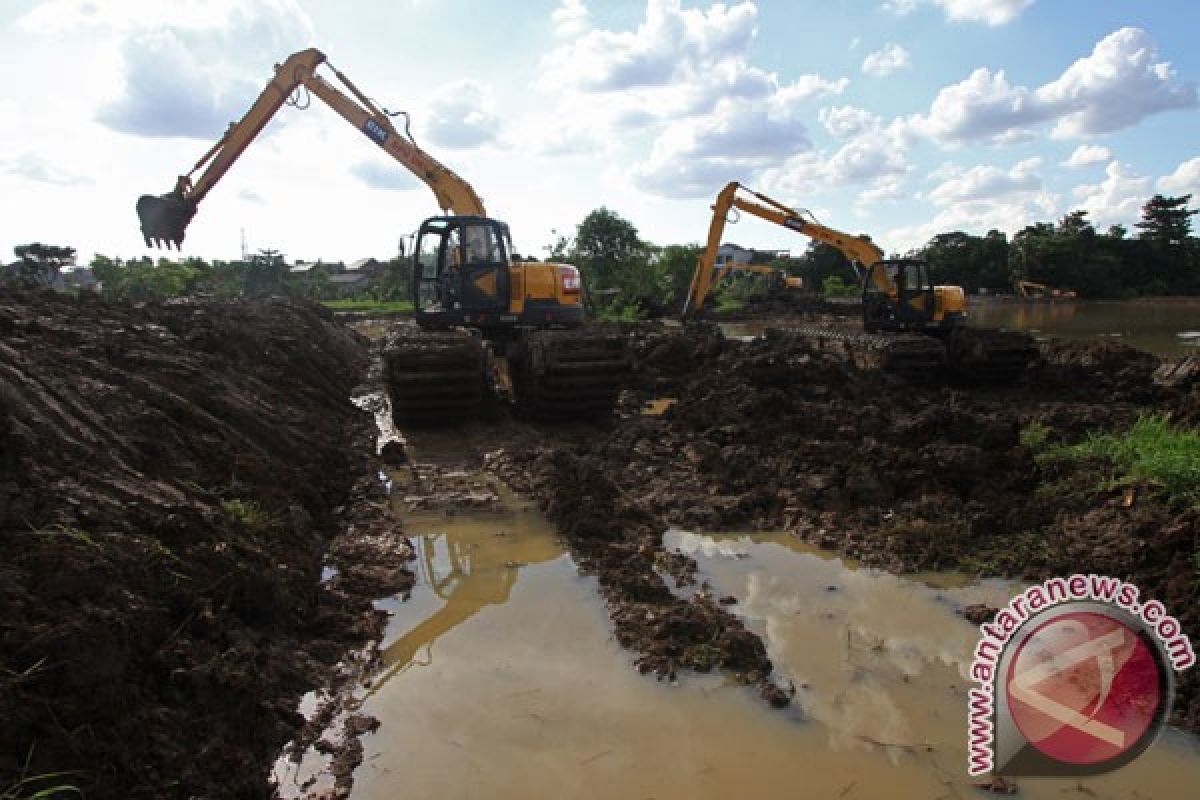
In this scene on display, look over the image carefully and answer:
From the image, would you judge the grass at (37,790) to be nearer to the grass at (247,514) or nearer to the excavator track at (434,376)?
the grass at (247,514)

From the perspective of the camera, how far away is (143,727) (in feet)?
10.4

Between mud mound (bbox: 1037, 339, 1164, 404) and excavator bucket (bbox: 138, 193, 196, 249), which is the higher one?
excavator bucket (bbox: 138, 193, 196, 249)

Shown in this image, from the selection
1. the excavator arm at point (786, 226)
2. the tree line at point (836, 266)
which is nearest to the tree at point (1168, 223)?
the tree line at point (836, 266)

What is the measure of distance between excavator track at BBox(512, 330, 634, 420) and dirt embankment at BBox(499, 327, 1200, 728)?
0.56m

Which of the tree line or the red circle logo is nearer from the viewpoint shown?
the red circle logo

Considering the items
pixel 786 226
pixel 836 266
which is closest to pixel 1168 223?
pixel 836 266

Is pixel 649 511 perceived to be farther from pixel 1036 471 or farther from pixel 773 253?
pixel 773 253

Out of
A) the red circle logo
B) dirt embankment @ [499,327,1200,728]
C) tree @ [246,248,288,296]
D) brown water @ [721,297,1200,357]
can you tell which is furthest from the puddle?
tree @ [246,248,288,296]

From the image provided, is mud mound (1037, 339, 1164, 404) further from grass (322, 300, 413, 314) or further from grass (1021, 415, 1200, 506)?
grass (322, 300, 413, 314)

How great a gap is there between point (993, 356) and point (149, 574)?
47.0 feet

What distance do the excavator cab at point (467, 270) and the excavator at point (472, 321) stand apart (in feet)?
0.05

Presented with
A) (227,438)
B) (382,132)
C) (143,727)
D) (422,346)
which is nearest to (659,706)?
(143,727)

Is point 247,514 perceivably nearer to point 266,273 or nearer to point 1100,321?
point 1100,321

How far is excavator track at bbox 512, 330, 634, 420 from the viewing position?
10.6 metres
